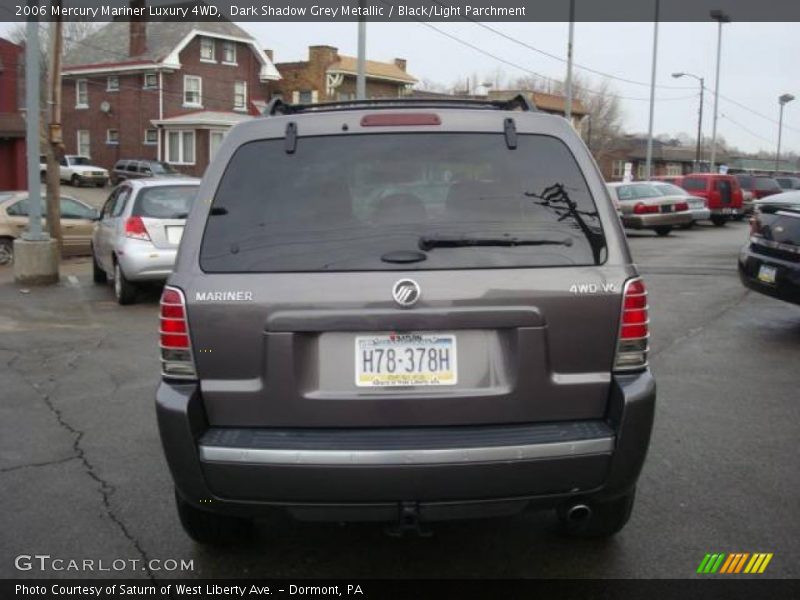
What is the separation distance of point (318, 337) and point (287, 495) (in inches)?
22.7

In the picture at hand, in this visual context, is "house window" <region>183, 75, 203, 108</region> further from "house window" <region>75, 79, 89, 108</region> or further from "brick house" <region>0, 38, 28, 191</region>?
"brick house" <region>0, 38, 28, 191</region>

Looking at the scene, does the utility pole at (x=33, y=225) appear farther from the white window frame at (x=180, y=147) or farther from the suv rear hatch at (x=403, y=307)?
the white window frame at (x=180, y=147)

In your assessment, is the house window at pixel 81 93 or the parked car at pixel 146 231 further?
the house window at pixel 81 93

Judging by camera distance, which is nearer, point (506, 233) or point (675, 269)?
point (506, 233)

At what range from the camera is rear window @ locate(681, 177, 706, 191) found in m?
28.1

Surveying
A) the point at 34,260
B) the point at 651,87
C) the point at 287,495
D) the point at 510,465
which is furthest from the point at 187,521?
the point at 651,87

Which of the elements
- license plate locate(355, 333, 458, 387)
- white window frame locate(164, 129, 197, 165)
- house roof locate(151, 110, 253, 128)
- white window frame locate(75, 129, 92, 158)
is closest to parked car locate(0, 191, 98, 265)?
license plate locate(355, 333, 458, 387)

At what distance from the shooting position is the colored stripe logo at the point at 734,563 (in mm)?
3510

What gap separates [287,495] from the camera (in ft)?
9.62

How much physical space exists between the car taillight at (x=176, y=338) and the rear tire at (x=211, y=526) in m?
0.66

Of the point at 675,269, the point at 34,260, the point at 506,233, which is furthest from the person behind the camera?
the point at 675,269

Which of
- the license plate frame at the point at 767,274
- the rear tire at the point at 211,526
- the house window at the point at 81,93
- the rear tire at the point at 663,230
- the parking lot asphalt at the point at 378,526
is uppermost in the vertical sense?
the house window at the point at 81,93

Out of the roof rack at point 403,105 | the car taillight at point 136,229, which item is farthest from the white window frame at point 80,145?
the roof rack at point 403,105

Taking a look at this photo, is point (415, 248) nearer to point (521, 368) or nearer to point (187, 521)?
point (521, 368)
